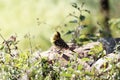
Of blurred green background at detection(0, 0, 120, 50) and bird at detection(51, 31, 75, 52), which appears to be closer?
bird at detection(51, 31, 75, 52)

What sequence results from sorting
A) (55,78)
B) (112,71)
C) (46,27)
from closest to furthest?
(112,71) → (55,78) → (46,27)

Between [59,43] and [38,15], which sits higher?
[38,15]

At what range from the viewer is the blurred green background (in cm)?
709

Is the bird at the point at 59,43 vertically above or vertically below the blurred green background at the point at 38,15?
below

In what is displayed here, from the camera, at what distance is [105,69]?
269 centimetres

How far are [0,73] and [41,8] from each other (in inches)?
205

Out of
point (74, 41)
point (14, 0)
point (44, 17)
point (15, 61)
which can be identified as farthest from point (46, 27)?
point (15, 61)

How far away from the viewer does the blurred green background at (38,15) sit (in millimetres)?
7094

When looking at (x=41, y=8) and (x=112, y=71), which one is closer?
(x=112, y=71)

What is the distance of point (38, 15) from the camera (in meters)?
7.76

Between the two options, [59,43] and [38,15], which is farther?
[38,15]

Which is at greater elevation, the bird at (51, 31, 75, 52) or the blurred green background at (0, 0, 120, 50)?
the blurred green background at (0, 0, 120, 50)

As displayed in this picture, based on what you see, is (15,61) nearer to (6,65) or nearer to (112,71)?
(6,65)

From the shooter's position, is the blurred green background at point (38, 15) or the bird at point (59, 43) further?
the blurred green background at point (38, 15)
